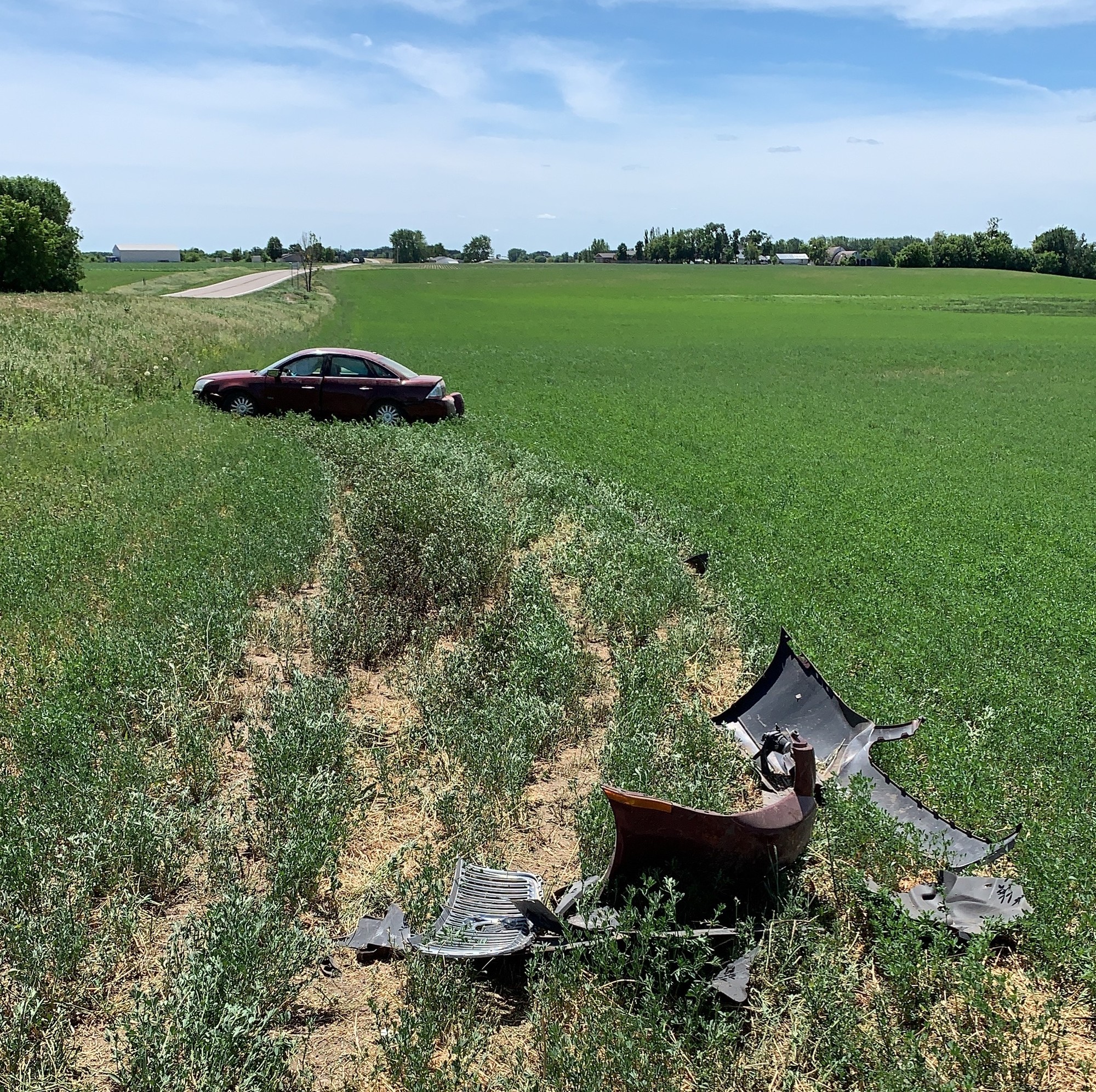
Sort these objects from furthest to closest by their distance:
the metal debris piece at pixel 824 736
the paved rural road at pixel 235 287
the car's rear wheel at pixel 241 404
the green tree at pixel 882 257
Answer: the green tree at pixel 882 257, the paved rural road at pixel 235 287, the car's rear wheel at pixel 241 404, the metal debris piece at pixel 824 736

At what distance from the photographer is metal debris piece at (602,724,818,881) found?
12.1 feet

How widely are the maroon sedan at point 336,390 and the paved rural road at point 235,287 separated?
3593 centimetres

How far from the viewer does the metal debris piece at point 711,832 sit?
3682 mm

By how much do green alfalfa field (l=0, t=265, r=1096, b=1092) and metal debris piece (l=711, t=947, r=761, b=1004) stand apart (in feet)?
0.28

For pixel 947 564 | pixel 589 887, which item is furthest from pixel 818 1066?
pixel 947 564

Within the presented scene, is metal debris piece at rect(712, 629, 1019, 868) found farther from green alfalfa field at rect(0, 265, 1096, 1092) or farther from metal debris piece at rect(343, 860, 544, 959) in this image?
metal debris piece at rect(343, 860, 544, 959)

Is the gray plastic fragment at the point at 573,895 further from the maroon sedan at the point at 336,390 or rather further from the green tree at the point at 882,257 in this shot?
the green tree at the point at 882,257

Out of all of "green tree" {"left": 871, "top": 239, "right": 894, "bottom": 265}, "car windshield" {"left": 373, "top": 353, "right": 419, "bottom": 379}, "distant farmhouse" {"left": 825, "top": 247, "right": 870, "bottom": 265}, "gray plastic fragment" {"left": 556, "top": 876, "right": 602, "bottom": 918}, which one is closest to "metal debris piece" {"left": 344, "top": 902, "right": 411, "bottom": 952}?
"gray plastic fragment" {"left": 556, "top": 876, "right": 602, "bottom": 918}

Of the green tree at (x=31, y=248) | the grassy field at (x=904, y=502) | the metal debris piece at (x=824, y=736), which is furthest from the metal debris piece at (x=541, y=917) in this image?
the green tree at (x=31, y=248)

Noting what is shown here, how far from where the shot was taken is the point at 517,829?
4.91 meters

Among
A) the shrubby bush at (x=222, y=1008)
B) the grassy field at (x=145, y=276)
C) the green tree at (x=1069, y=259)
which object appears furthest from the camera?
the green tree at (x=1069, y=259)

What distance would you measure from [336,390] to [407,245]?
180378 millimetres

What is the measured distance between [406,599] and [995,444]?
13.1m

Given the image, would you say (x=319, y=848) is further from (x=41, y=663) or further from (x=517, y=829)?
(x=41, y=663)
